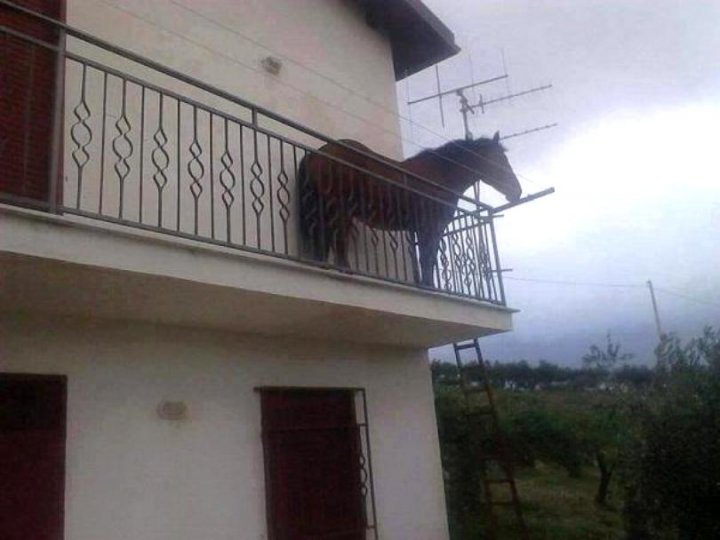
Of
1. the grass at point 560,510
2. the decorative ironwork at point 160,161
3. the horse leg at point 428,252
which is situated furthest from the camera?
A: the grass at point 560,510

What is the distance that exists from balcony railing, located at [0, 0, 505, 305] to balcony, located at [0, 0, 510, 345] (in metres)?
0.01

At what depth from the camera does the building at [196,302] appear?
183 inches

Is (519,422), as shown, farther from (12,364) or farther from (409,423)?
(12,364)

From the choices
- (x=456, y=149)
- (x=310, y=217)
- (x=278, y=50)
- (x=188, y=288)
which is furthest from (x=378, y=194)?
(x=188, y=288)

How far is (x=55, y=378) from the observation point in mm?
4898

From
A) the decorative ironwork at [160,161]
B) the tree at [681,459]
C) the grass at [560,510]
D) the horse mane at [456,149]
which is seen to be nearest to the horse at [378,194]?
the horse mane at [456,149]

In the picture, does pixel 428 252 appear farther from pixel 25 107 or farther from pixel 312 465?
pixel 25 107

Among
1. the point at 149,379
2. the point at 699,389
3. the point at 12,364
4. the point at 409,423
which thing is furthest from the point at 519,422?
the point at 12,364

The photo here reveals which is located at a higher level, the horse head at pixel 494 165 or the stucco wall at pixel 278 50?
the stucco wall at pixel 278 50

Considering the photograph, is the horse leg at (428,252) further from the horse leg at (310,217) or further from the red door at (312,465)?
the red door at (312,465)

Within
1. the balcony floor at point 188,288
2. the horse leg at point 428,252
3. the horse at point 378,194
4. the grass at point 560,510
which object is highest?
→ the horse at point 378,194

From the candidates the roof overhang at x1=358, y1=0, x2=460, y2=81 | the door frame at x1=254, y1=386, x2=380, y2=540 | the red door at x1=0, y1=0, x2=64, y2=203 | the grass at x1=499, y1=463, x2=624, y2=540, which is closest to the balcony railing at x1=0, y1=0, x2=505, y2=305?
the red door at x1=0, y1=0, x2=64, y2=203

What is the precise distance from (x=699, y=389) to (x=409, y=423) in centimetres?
335

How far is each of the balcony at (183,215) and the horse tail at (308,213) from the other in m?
0.02
